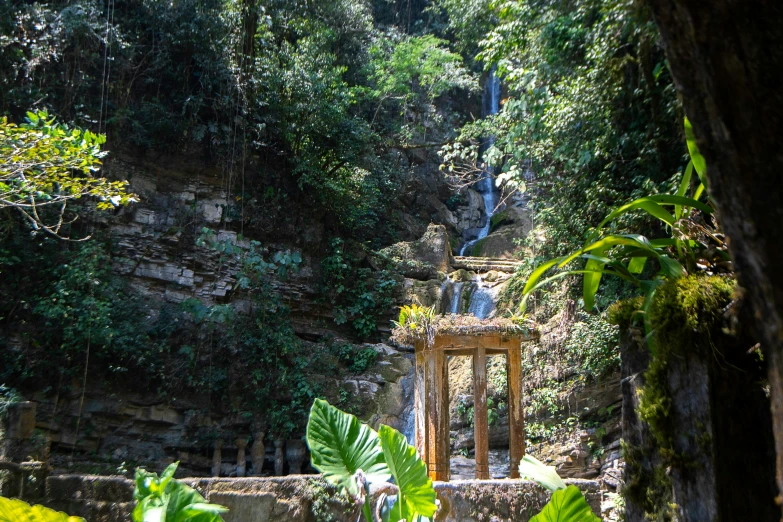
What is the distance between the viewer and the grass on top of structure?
5.43 metres

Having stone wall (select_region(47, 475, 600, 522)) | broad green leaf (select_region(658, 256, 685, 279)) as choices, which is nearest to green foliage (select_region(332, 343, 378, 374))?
stone wall (select_region(47, 475, 600, 522))

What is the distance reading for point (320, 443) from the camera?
8.58 feet

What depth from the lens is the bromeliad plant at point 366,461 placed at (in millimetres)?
2426

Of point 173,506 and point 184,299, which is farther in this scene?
point 184,299

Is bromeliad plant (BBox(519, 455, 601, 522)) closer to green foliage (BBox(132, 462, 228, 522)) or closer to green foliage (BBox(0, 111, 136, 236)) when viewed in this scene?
green foliage (BBox(132, 462, 228, 522))

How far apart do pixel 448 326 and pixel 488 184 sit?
12688mm

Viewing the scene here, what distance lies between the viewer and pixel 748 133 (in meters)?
0.87

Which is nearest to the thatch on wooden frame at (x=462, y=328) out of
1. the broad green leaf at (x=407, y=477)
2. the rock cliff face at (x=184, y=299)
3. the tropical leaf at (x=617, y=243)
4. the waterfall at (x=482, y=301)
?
the broad green leaf at (x=407, y=477)

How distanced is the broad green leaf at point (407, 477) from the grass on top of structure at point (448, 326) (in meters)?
3.00

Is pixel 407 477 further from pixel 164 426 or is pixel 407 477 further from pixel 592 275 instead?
pixel 164 426

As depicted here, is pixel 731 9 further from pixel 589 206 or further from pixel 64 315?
pixel 64 315

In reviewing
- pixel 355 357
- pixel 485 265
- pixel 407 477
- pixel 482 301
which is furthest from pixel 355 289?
pixel 407 477

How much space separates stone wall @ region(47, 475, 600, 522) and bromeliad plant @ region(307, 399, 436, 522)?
1163 mm

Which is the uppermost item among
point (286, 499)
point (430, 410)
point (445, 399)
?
point (445, 399)
